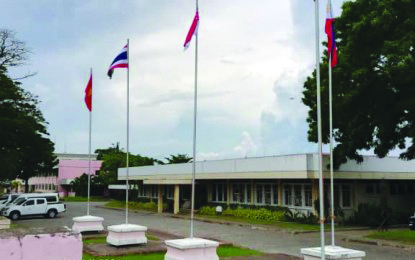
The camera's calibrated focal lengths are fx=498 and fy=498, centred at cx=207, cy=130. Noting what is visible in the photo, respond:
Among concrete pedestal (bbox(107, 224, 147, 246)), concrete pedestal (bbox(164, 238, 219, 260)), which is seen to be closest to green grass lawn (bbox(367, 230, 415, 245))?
concrete pedestal (bbox(164, 238, 219, 260))

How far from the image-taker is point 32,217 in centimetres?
3666

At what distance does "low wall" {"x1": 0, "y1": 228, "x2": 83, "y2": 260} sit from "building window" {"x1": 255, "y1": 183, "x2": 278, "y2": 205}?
26.5 metres

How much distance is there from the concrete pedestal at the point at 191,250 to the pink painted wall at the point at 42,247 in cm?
630

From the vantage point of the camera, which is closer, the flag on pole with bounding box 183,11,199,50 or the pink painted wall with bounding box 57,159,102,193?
the flag on pole with bounding box 183,11,199,50

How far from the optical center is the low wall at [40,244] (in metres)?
→ 5.65

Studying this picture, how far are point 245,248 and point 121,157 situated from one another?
53.4 meters

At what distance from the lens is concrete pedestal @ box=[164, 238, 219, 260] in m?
12.1

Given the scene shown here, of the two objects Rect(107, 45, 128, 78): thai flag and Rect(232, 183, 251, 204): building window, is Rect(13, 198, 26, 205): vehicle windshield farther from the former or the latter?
Rect(107, 45, 128, 78): thai flag

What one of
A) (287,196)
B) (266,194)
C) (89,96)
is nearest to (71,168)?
(266,194)

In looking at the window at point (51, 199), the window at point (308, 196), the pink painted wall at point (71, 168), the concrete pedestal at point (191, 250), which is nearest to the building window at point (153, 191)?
the window at point (51, 199)

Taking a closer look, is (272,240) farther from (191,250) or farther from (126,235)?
(191,250)

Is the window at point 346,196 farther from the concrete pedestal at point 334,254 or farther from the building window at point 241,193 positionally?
the concrete pedestal at point 334,254

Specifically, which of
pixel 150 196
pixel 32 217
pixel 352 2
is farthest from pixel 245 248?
pixel 150 196

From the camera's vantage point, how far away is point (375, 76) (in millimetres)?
19141
